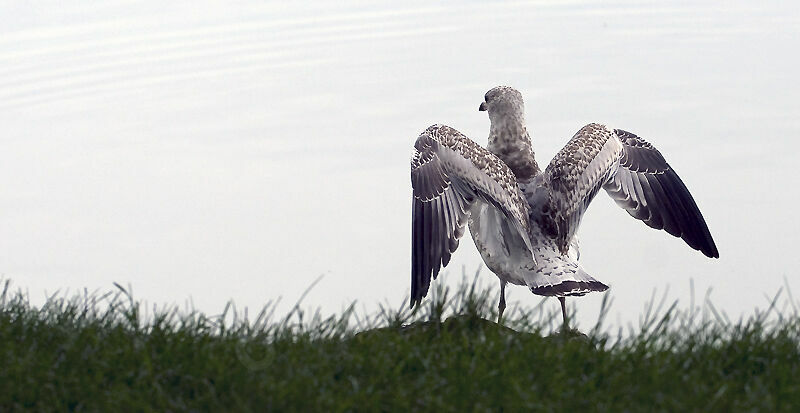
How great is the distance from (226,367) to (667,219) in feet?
15.9

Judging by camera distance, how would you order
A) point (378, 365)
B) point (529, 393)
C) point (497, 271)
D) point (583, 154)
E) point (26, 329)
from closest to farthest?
point (529, 393)
point (378, 365)
point (26, 329)
point (497, 271)
point (583, 154)

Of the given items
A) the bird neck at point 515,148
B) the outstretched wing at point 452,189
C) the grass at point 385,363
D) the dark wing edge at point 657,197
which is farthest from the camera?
the dark wing edge at point 657,197

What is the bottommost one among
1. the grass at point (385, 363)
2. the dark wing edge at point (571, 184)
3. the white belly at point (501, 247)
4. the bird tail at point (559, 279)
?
the grass at point (385, 363)

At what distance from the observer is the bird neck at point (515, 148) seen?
8.43 m

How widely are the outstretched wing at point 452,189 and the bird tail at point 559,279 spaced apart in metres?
0.22

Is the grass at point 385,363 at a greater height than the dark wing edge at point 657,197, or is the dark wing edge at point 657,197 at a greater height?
the dark wing edge at point 657,197

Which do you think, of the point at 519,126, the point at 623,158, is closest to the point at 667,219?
the point at 623,158

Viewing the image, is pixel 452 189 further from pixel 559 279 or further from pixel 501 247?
pixel 559 279

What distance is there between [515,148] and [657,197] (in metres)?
1.36

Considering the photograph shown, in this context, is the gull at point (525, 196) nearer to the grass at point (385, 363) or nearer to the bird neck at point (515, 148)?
the bird neck at point (515, 148)

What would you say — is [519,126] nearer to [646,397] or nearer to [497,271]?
[497,271]

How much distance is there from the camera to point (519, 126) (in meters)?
8.52

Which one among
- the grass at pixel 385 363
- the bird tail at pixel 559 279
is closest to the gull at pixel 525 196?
the bird tail at pixel 559 279

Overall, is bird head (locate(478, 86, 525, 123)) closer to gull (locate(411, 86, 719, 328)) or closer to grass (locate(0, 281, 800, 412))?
gull (locate(411, 86, 719, 328))
